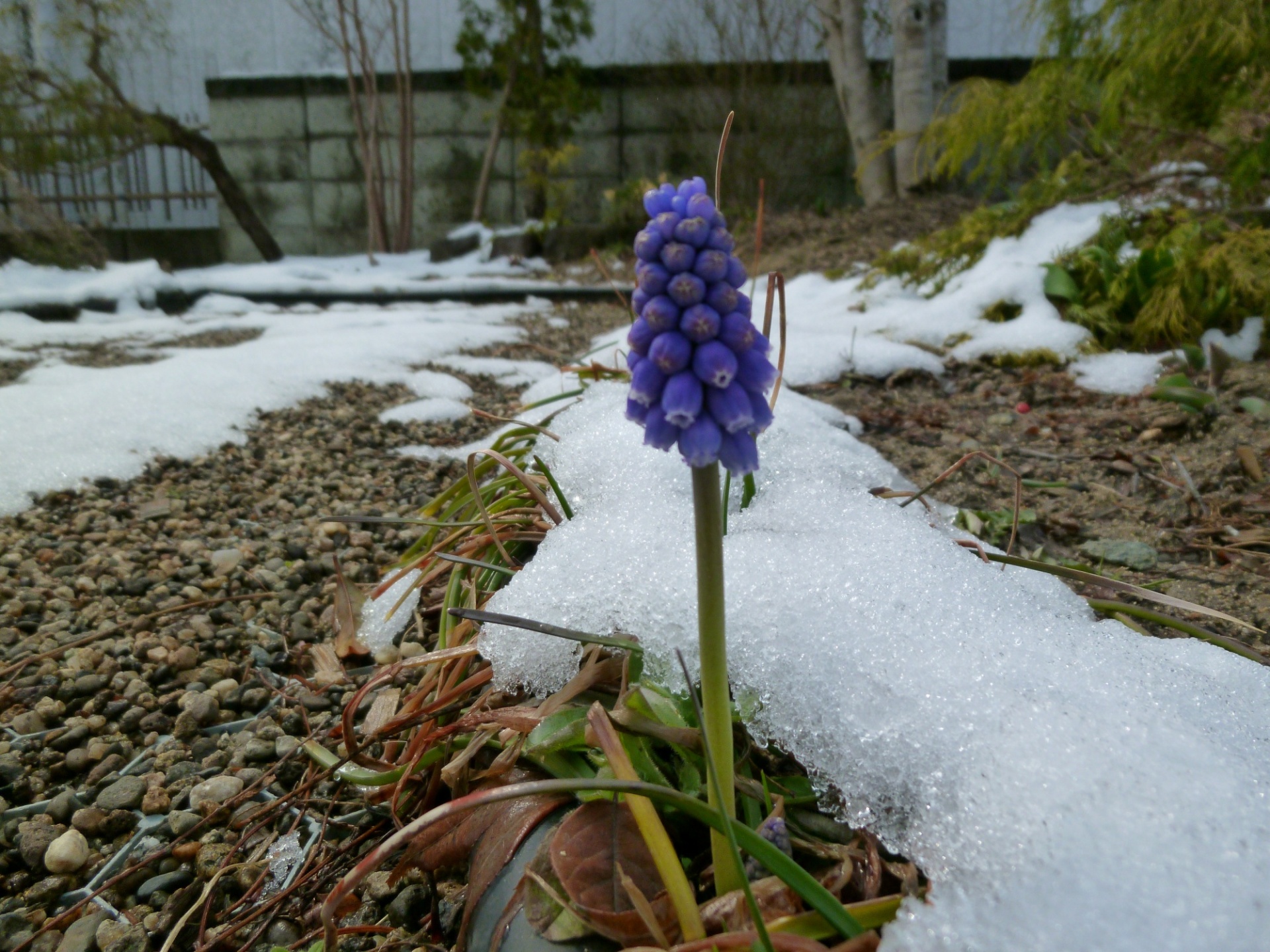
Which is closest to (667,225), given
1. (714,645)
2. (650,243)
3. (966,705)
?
(650,243)

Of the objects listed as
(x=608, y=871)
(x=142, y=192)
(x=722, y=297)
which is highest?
(x=142, y=192)

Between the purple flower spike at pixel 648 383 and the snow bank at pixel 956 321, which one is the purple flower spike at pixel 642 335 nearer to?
the purple flower spike at pixel 648 383

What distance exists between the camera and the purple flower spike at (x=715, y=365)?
1.69 ft

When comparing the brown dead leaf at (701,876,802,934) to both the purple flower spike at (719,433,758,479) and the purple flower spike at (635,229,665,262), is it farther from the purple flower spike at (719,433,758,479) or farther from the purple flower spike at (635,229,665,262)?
the purple flower spike at (635,229,665,262)

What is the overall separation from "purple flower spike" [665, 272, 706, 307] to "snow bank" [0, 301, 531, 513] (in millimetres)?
1797

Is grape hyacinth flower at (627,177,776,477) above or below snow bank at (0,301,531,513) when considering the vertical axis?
above

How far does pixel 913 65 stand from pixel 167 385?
5.02m

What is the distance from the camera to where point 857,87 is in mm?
6113

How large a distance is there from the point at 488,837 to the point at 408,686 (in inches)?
15.3

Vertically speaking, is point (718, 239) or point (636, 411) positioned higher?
point (718, 239)

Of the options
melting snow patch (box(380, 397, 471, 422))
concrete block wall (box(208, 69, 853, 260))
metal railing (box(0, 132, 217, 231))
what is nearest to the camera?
melting snow patch (box(380, 397, 471, 422))

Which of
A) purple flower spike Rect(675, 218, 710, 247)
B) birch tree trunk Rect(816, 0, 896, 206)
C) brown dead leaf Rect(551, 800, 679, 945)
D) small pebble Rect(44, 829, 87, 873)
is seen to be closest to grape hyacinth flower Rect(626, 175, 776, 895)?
purple flower spike Rect(675, 218, 710, 247)

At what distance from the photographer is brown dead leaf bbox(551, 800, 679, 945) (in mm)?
647

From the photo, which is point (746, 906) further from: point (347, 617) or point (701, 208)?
point (347, 617)
